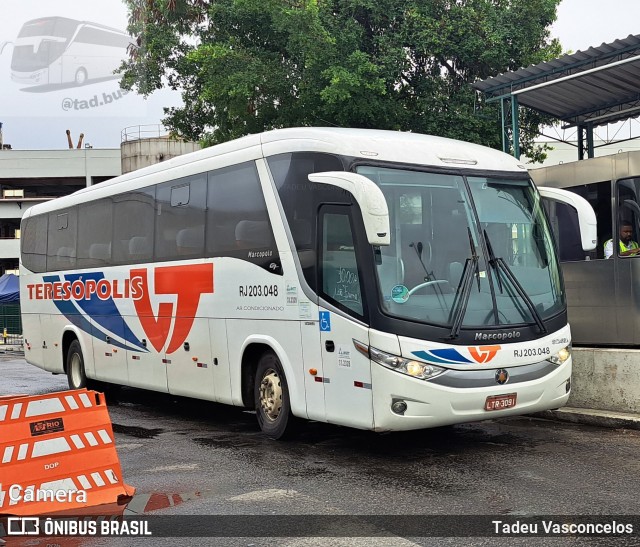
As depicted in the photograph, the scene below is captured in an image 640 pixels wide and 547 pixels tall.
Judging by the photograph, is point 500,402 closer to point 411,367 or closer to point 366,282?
point 411,367

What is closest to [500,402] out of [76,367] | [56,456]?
[56,456]

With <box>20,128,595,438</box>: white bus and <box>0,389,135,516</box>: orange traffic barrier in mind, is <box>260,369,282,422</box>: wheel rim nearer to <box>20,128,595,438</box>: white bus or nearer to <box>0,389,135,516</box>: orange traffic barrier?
<box>20,128,595,438</box>: white bus

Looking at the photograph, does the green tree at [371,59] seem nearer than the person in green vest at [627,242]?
No

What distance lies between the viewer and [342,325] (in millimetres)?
8750

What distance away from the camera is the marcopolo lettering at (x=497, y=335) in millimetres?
8489

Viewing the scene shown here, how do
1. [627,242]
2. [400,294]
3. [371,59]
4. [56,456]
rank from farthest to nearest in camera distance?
[371,59] < [627,242] < [400,294] < [56,456]

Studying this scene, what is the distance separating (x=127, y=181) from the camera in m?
13.7

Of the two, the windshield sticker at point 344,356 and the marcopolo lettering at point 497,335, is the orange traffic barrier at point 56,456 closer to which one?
the windshield sticker at point 344,356

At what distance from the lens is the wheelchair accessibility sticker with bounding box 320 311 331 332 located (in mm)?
8945

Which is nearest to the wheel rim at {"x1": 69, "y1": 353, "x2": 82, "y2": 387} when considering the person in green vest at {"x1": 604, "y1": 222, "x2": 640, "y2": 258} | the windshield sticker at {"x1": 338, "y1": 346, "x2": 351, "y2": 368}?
the windshield sticker at {"x1": 338, "y1": 346, "x2": 351, "y2": 368}

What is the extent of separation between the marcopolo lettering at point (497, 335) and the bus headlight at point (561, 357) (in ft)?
1.80

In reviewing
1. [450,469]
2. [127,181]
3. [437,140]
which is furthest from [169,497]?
[127,181]

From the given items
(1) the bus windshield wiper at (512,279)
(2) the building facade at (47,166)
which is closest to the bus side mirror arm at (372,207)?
(1) the bus windshield wiper at (512,279)

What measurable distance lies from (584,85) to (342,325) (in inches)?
478
